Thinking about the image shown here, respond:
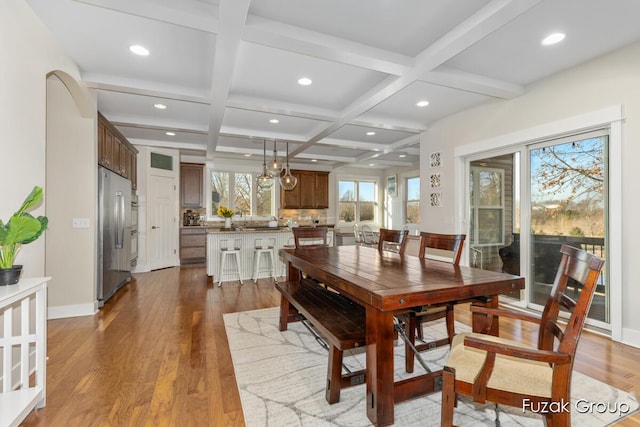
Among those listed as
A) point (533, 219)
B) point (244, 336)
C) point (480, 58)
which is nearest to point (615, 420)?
point (533, 219)

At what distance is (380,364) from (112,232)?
4072 mm

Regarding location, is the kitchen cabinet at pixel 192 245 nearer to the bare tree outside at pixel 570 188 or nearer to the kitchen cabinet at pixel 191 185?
the kitchen cabinet at pixel 191 185

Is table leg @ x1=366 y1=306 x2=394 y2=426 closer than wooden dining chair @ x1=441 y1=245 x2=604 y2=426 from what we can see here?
No

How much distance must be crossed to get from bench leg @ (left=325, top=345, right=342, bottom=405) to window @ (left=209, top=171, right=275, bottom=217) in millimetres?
6419

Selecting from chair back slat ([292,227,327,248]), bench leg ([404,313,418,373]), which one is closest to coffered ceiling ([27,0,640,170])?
chair back slat ([292,227,327,248])

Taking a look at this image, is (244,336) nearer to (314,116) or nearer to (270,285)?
(270,285)

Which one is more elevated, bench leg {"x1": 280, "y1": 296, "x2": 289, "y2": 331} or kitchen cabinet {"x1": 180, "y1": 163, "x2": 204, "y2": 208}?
kitchen cabinet {"x1": 180, "y1": 163, "x2": 204, "y2": 208}

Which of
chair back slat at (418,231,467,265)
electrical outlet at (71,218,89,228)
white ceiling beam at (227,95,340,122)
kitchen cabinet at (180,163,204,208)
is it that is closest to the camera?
chair back slat at (418,231,467,265)

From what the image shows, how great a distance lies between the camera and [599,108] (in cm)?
287

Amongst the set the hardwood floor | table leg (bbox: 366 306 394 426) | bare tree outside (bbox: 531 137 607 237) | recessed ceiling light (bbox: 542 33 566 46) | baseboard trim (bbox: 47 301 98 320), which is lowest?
the hardwood floor

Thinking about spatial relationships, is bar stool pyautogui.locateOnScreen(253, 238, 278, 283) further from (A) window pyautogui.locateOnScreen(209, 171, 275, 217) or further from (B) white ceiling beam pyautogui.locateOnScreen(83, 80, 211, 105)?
(A) window pyautogui.locateOnScreen(209, 171, 275, 217)

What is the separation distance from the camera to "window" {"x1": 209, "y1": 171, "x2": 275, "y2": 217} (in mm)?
7680

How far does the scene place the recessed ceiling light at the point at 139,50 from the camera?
270cm

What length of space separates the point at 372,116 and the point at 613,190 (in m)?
2.94
